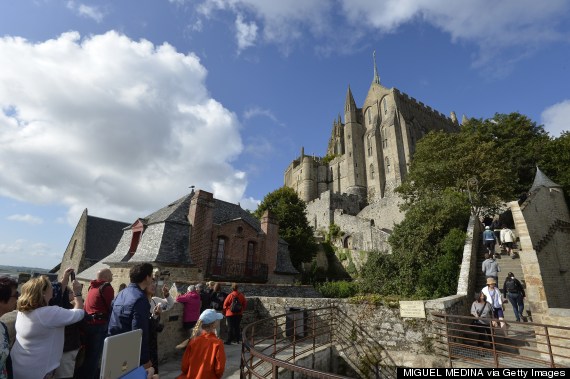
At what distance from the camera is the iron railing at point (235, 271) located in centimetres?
1591

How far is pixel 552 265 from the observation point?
14.3 m

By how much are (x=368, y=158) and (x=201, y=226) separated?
158 ft

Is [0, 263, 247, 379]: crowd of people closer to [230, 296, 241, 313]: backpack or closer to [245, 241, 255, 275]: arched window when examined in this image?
[230, 296, 241, 313]: backpack

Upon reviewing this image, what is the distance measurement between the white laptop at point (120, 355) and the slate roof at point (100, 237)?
28384 mm

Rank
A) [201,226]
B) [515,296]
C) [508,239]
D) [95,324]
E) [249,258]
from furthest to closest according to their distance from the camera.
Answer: [249,258]
[201,226]
[508,239]
[515,296]
[95,324]

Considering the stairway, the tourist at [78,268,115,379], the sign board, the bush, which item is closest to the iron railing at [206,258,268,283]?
the bush

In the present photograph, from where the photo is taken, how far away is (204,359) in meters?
3.68

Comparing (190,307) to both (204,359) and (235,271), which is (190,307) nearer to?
(204,359)

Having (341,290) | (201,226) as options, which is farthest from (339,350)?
(341,290)

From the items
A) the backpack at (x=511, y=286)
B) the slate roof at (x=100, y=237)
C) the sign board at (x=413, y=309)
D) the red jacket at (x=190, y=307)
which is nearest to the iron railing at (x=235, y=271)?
the red jacket at (x=190, y=307)

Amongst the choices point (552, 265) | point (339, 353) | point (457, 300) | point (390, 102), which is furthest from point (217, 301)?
point (390, 102)

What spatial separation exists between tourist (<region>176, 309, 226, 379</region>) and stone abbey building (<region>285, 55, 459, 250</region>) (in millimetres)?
38067

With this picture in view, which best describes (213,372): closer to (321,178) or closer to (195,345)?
(195,345)

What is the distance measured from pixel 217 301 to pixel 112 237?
2567 cm
